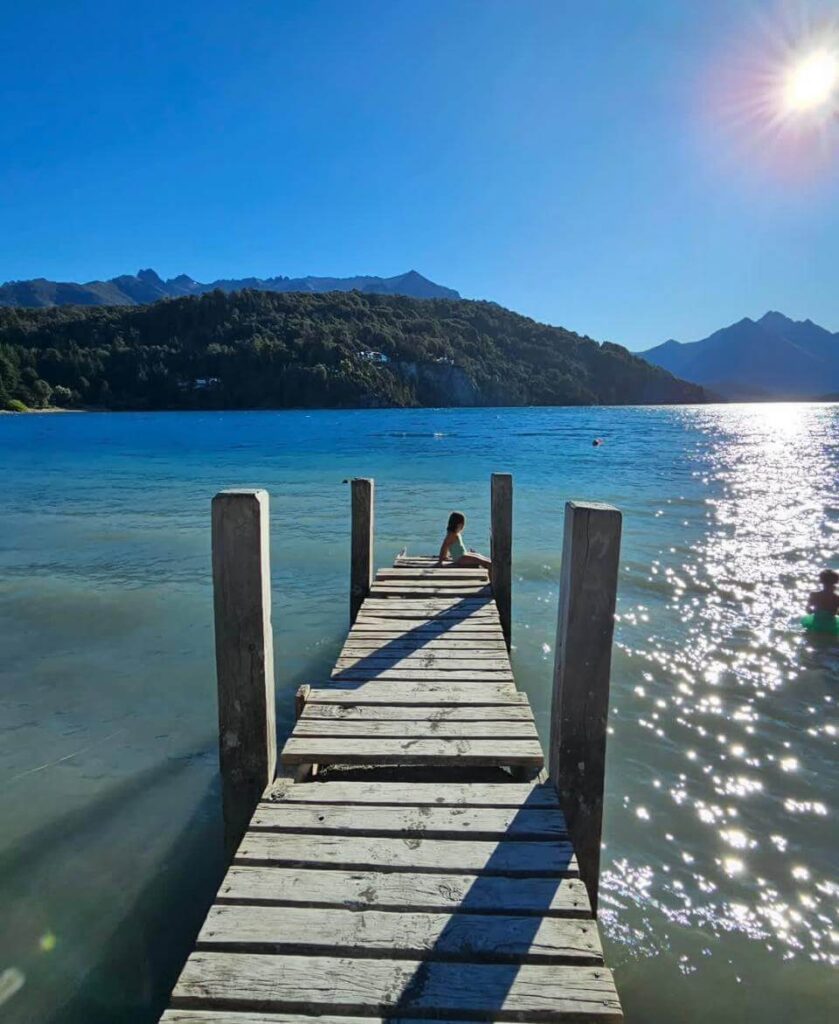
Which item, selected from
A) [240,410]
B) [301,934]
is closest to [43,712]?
[301,934]

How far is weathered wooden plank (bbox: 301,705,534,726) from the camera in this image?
439cm

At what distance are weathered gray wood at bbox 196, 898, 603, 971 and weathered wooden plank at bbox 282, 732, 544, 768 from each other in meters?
1.23

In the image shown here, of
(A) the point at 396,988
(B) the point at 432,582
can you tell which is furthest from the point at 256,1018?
(B) the point at 432,582

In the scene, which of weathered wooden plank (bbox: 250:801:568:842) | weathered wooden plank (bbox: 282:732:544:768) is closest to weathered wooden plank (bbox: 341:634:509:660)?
weathered wooden plank (bbox: 282:732:544:768)

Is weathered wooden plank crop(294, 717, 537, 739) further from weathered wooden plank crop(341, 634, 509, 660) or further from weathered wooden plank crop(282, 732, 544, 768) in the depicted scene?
weathered wooden plank crop(341, 634, 509, 660)

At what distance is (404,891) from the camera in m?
2.82

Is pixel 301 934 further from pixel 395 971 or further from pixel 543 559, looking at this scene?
pixel 543 559

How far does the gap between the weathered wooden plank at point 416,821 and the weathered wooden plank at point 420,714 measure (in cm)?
95

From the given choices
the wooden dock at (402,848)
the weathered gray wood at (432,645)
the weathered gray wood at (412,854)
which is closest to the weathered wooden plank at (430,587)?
the weathered gray wood at (432,645)

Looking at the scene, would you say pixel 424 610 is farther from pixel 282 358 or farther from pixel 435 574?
pixel 282 358

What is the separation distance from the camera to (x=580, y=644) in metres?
3.37

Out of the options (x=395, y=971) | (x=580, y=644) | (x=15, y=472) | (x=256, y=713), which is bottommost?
(x=15, y=472)

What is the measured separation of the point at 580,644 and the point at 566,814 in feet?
3.30

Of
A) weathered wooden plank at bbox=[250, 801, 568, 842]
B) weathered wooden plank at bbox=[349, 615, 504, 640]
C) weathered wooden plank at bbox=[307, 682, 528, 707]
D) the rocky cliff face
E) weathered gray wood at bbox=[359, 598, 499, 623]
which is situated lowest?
weathered gray wood at bbox=[359, 598, 499, 623]
